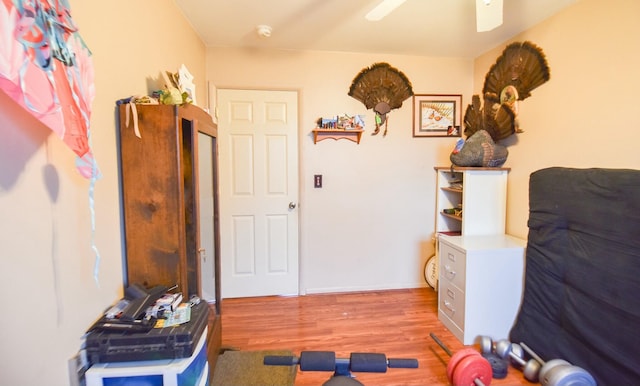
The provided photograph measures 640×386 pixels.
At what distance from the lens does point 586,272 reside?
156 centimetres

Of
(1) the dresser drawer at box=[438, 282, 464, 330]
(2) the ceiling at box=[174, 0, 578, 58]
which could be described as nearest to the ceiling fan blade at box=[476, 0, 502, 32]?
(2) the ceiling at box=[174, 0, 578, 58]

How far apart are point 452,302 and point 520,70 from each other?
1.97 metres

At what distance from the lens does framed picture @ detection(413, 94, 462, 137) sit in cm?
282

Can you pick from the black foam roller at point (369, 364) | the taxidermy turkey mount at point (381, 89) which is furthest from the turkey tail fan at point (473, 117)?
the black foam roller at point (369, 364)

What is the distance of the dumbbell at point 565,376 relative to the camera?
1.41 m

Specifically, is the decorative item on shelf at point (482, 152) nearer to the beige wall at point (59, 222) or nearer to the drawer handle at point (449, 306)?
the drawer handle at point (449, 306)

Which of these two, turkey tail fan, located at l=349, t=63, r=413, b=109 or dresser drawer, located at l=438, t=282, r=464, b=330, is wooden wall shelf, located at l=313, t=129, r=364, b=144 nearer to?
turkey tail fan, located at l=349, t=63, r=413, b=109

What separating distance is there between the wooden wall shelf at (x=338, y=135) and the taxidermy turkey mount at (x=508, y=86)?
3.83 ft

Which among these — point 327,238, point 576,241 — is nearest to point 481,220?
point 576,241

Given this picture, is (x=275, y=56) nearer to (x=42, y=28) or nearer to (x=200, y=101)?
(x=200, y=101)

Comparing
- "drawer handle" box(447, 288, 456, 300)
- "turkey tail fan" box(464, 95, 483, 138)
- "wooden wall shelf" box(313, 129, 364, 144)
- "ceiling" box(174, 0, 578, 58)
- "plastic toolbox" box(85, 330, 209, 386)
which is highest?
"ceiling" box(174, 0, 578, 58)

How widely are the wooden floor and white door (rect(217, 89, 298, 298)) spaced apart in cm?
26

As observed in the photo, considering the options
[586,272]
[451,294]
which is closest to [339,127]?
[451,294]

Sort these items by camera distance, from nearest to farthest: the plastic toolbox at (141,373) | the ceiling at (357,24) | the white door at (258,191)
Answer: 1. the plastic toolbox at (141,373)
2. the ceiling at (357,24)
3. the white door at (258,191)
